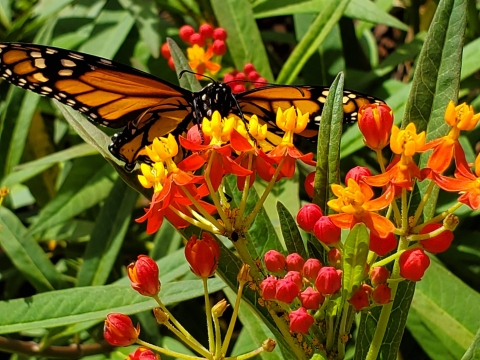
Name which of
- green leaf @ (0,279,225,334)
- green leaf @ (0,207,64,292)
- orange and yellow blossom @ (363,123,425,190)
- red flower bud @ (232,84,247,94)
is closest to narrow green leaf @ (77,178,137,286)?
green leaf @ (0,207,64,292)

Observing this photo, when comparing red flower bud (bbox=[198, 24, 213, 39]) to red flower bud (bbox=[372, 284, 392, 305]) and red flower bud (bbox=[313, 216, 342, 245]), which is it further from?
red flower bud (bbox=[372, 284, 392, 305])

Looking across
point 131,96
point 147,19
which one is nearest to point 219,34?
point 147,19

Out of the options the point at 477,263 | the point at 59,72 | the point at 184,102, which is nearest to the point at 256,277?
the point at 184,102

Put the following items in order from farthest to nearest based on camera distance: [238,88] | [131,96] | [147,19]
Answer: [147,19] → [238,88] → [131,96]

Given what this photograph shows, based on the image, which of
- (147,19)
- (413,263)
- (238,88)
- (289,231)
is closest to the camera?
(413,263)

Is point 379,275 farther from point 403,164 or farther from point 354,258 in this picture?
point 403,164

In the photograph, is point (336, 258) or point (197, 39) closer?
point (336, 258)

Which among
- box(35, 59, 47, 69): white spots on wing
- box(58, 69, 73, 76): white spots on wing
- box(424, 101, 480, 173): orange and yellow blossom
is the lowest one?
box(424, 101, 480, 173): orange and yellow blossom

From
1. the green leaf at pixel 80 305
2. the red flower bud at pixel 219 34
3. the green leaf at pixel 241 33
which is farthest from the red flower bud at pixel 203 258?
the green leaf at pixel 241 33
